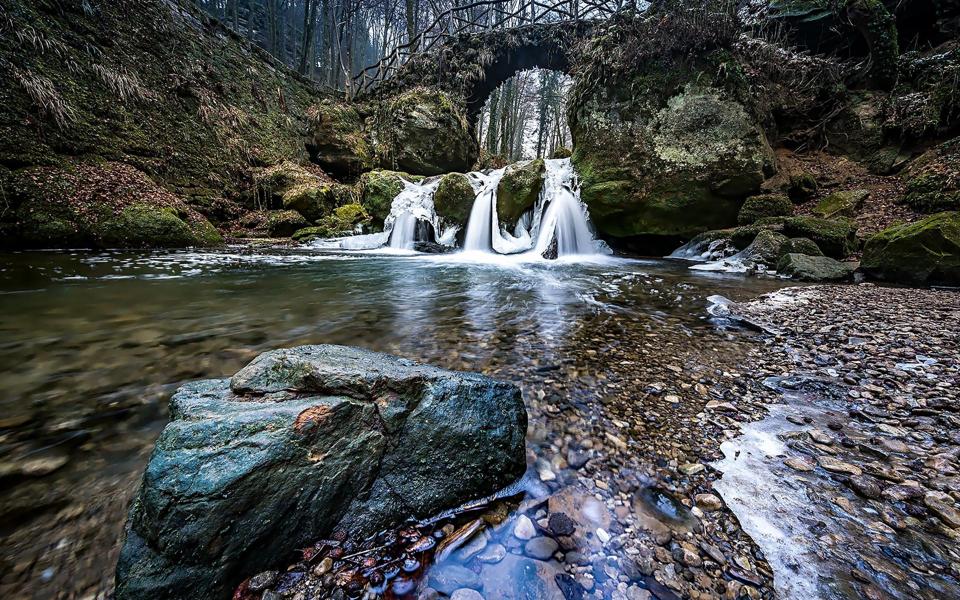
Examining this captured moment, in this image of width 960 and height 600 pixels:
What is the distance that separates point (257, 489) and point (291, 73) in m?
21.5

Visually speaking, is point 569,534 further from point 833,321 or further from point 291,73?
point 291,73

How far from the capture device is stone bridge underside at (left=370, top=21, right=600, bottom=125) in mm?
15906

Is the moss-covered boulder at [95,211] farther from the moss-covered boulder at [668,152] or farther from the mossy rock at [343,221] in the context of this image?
the moss-covered boulder at [668,152]

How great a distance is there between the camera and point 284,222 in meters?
11.4

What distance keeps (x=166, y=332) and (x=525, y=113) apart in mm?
36679

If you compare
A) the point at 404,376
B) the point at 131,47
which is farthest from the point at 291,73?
the point at 404,376

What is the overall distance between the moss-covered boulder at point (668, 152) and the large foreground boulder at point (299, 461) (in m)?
9.16

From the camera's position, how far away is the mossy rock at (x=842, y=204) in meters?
7.79

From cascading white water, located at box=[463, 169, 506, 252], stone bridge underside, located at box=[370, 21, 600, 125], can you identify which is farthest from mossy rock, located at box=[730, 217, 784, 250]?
stone bridge underside, located at box=[370, 21, 600, 125]

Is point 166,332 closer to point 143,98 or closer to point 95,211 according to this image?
point 95,211

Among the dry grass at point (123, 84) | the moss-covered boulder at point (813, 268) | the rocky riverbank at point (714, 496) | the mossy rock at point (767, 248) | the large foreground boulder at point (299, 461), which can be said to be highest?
the dry grass at point (123, 84)

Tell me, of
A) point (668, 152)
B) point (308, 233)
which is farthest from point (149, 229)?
point (668, 152)

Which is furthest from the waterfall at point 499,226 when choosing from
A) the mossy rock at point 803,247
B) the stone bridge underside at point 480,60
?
the stone bridge underside at point 480,60

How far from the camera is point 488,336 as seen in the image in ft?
11.4
